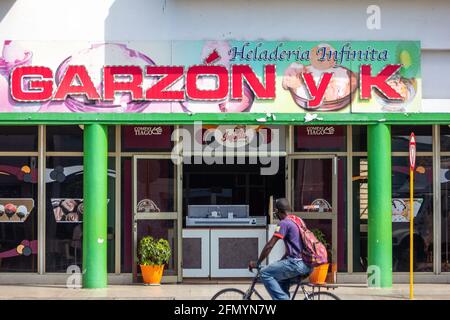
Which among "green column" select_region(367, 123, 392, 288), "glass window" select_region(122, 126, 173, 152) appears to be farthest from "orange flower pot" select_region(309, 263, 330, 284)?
"glass window" select_region(122, 126, 173, 152)

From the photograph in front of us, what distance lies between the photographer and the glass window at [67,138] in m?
19.9

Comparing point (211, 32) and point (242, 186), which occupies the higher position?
point (211, 32)

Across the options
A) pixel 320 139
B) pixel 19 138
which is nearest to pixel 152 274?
pixel 19 138

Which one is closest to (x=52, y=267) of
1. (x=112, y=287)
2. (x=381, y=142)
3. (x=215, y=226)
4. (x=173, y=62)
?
(x=112, y=287)

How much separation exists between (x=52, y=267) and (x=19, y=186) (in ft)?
5.41

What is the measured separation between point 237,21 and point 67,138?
12.7 feet

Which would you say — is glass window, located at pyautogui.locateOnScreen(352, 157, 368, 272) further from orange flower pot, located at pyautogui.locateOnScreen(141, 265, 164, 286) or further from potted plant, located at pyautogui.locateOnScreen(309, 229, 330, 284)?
orange flower pot, located at pyautogui.locateOnScreen(141, 265, 164, 286)

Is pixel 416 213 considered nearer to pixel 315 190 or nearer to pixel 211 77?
pixel 315 190

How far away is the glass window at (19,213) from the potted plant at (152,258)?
208cm

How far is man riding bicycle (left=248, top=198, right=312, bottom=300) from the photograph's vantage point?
13297mm

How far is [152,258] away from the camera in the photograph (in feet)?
64.1

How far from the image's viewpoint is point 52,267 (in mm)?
19938
